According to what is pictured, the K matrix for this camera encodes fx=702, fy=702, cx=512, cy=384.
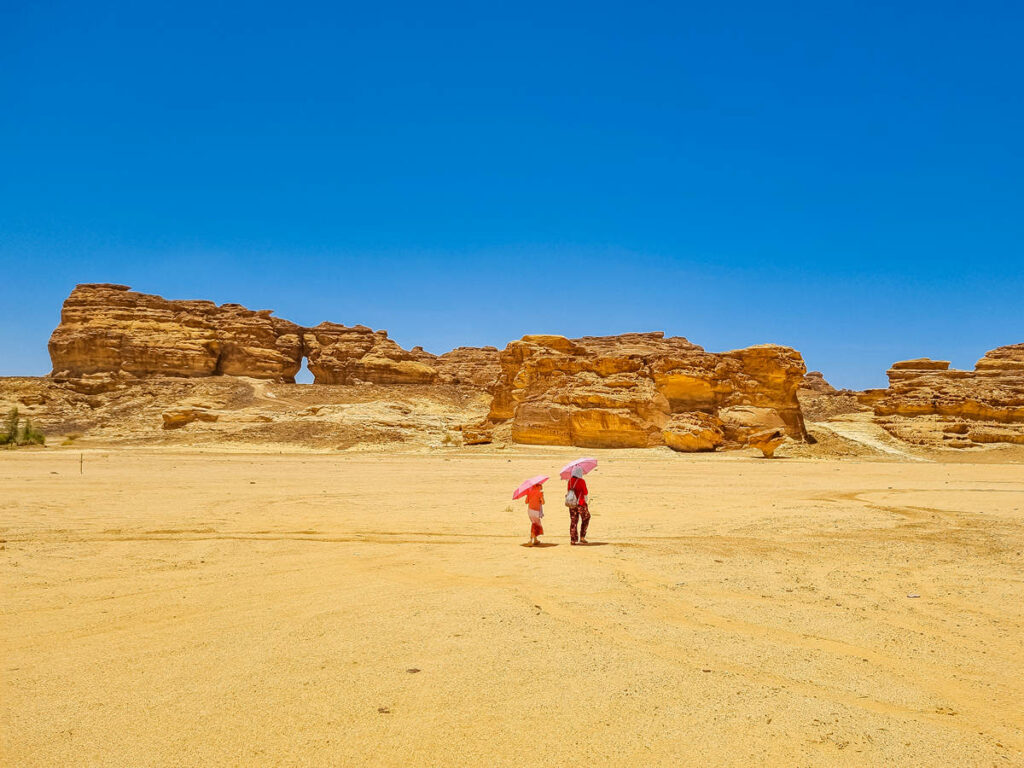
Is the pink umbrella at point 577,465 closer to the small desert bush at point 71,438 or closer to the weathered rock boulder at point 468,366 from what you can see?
the small desert bush at point 71,438

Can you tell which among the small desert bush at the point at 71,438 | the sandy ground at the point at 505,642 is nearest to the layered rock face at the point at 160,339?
the small desert bush at the point at 71,438

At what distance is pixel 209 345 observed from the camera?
62281 mm

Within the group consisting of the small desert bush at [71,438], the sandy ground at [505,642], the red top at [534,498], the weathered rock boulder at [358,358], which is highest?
the weathered rock boulder at [358,358]

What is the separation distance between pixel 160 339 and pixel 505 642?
63.6 m

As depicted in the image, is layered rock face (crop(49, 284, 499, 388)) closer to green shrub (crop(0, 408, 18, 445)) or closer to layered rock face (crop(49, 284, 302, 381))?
layered rock face (crop(49, 284, 302, 381))

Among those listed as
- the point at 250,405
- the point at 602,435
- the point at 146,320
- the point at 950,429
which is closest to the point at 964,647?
the point at 602,435

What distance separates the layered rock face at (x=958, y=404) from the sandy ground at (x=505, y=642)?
1092 inches

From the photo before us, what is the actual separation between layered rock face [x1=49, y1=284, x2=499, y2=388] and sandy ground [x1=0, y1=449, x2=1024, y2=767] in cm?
5330

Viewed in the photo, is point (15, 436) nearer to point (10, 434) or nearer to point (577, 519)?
point (10, 434)

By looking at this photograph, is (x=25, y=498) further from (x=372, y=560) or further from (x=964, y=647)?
(x=964, y=647)

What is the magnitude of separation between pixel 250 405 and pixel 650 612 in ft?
161

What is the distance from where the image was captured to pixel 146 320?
204 ft

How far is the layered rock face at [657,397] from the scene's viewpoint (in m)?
33.2

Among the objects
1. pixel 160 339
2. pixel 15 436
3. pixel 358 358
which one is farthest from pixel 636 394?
pixel 160 339
